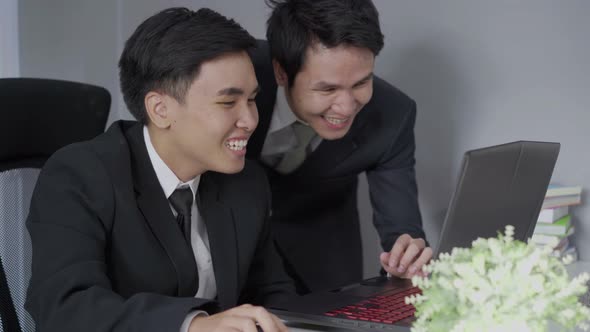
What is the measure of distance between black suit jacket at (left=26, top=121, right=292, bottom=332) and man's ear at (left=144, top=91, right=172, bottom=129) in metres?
0.05

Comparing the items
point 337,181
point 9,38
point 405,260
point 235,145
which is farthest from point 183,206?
point 9,38

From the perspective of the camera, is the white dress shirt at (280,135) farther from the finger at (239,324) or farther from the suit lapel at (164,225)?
the finger at (239,324)

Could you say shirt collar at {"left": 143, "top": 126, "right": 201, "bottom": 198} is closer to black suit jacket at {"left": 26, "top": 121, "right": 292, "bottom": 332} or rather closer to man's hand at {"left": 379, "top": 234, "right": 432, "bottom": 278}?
black suit jacket at {"left": 26, "top": 121, "right": 292, "bottom": 332}

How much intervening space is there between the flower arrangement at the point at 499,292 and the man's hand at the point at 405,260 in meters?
0.86

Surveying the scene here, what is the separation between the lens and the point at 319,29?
5.71ft

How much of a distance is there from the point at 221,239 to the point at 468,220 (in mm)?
469

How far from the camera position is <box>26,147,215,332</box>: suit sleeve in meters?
1.11

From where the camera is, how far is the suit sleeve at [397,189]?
6.48ft

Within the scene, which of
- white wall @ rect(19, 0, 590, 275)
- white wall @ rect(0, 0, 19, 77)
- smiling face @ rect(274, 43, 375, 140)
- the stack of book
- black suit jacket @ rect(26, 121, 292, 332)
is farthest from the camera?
white wall @ rect(0, 0, 19, 77)

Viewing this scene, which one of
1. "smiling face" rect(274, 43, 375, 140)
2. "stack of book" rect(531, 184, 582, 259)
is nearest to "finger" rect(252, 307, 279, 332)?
"smiling face" rect(274, 43, 375, 140)

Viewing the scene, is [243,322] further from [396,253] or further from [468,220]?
[396,253]

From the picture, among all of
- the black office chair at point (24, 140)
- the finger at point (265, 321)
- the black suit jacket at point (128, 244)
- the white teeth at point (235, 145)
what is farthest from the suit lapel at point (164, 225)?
the finger at point (265, 321)

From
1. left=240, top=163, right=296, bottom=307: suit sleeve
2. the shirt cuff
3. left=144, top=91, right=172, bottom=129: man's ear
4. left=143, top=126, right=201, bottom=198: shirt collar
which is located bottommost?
left=240, top=163, right=296, bottom=307: suit sleeve

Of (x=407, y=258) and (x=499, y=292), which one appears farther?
(x=407, y=258)
